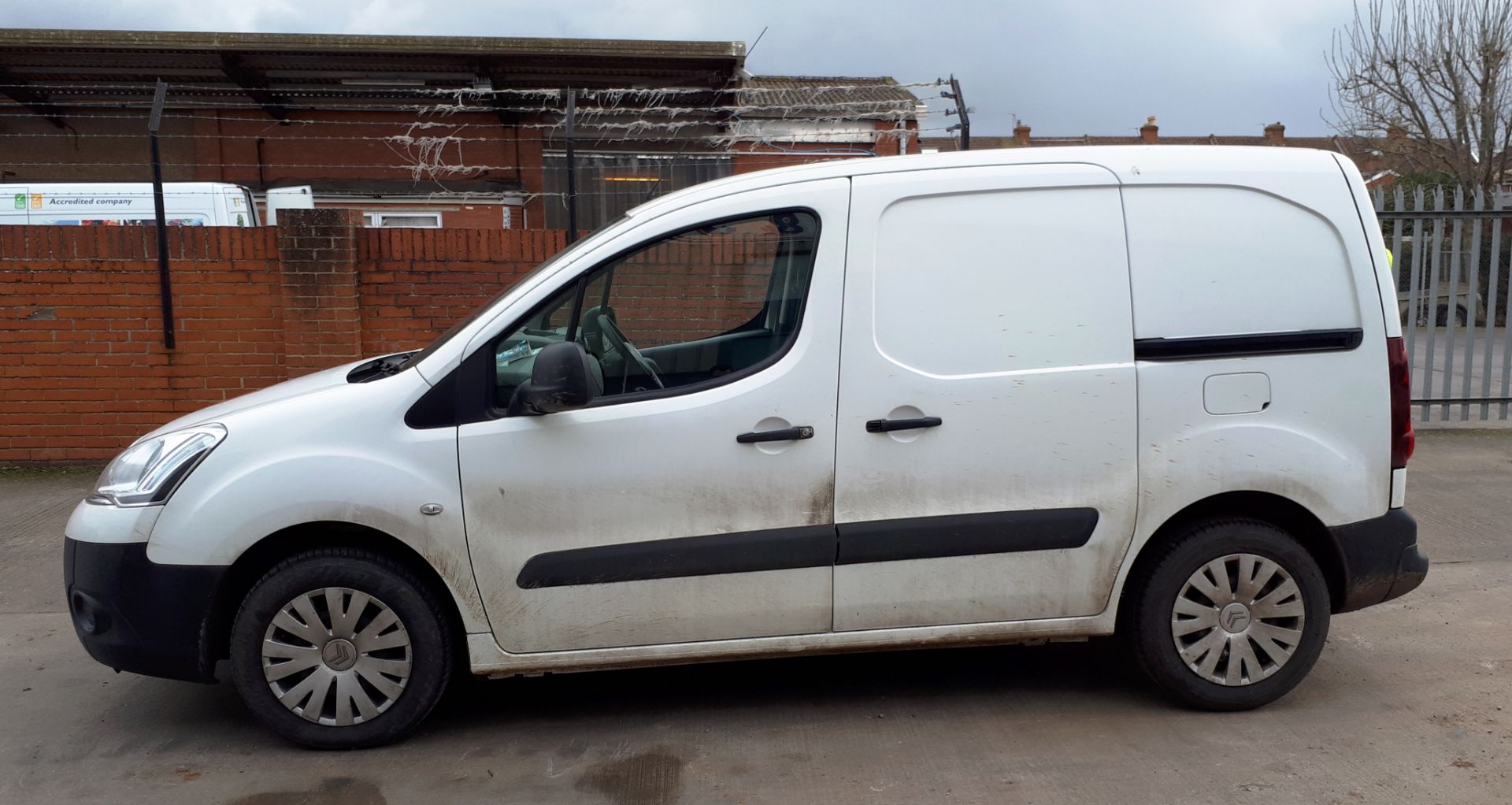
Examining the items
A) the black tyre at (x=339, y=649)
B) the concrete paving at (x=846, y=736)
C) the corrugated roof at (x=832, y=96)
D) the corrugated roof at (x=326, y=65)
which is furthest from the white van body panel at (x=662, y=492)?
the corrugated roof at (x=326, y=65)

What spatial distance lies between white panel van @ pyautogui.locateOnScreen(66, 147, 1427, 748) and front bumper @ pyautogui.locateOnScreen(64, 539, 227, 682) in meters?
0.01

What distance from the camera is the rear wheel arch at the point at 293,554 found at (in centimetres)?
386

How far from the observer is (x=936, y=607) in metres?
3.97

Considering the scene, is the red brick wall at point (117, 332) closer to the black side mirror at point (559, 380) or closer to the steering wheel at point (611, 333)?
the steering wheel at point (611, 333)

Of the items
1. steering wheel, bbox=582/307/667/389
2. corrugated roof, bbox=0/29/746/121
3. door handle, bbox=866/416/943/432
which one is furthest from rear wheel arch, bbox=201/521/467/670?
corrugated roof, bbox=0/29/746/121

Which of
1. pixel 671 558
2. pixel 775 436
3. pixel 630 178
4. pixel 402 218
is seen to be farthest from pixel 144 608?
pixel 402 218

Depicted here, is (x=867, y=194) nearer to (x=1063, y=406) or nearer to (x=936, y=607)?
(x=1063, y=406)

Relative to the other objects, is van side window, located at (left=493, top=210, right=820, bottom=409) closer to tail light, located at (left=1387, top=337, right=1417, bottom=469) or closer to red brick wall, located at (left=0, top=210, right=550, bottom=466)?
tail light, located at (left=1387, top=337, right=1417, bottom=469)

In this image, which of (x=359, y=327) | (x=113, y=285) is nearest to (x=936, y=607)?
(x=359, y=327)

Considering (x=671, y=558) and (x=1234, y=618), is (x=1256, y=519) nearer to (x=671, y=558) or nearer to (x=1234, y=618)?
(x=1234, y=618)

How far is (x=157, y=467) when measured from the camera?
3.87m

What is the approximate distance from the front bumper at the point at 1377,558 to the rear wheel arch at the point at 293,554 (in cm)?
306

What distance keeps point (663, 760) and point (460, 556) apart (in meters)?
0.94

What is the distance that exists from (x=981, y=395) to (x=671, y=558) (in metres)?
1.16
